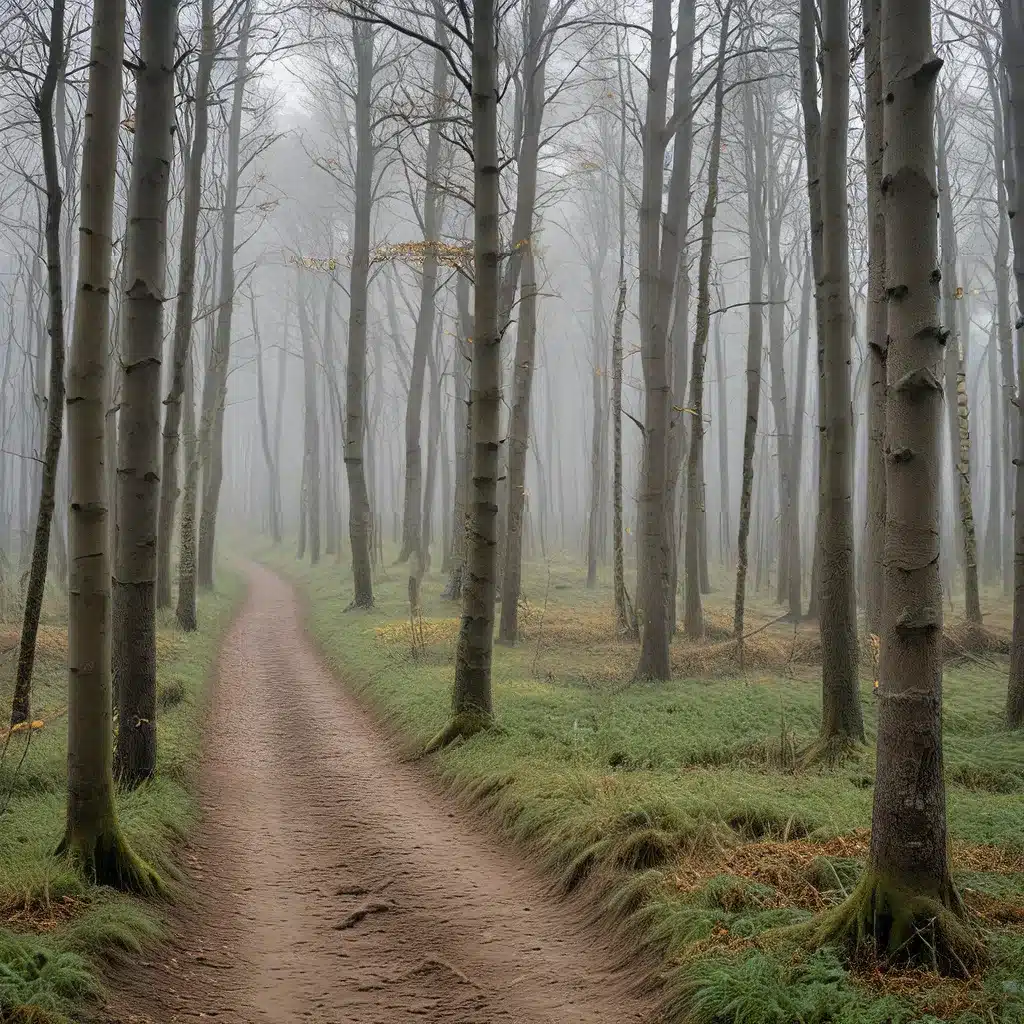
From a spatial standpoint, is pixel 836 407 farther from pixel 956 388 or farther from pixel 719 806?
pixel 956 388

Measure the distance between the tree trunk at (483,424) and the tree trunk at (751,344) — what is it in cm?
466

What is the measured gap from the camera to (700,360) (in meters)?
13.6

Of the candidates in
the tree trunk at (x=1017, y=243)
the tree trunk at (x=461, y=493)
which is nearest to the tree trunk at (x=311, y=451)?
the tree trunk at (x=461, y=493)

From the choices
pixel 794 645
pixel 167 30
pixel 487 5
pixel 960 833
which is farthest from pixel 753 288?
pixel 960 833

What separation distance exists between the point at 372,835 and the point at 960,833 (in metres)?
4.05

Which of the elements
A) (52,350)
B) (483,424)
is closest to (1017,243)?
(483,424)

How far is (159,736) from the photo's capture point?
8.76 metres

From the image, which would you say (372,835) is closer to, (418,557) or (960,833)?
(960,833)

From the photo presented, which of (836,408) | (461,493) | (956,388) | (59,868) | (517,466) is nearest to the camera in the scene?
(59,868)

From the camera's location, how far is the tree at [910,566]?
3.92m

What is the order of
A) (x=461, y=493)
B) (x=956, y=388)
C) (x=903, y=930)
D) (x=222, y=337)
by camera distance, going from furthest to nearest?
(x=222, y=337)
(x=461, y=493)
(x=956, y=388)
(x=903, y=930)

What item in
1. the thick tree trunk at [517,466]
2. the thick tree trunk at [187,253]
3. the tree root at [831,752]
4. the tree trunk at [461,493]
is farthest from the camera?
the tree trunk at [461,493]

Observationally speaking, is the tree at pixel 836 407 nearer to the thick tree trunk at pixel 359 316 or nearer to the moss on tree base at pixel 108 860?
the moss on tree base at pixel 108 860

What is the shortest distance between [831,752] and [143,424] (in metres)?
6.44
